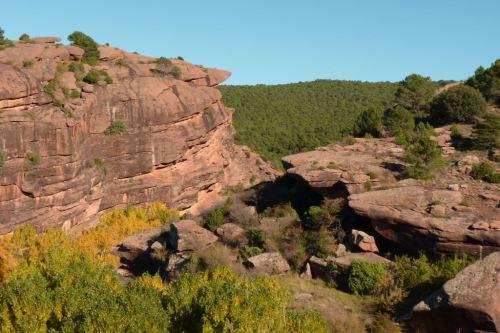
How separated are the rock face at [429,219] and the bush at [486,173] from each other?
3311 mm

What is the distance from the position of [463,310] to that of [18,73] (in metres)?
32.6

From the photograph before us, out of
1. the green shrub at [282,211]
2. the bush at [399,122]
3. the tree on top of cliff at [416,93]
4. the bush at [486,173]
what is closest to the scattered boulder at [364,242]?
the green shrub at [282,211]

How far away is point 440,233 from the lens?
22.6 meters

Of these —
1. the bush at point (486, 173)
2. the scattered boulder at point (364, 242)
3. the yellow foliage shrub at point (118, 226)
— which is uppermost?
the bush at point (486, 173)

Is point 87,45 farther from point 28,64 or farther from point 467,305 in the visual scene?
point 467,305

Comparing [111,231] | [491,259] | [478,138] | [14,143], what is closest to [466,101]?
[478,138]

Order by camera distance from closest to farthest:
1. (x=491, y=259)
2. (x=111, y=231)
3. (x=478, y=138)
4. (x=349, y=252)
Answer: (x=491, y=259) < (x=349, y=252) < (x=478, y=138) < (x=111, y=231)

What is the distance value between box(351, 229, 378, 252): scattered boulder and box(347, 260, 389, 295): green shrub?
2.42 meters

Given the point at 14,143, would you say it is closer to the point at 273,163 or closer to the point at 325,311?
the point at 325,311

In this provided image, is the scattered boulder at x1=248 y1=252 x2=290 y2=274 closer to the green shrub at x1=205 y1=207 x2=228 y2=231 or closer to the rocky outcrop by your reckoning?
the rocky outcrop

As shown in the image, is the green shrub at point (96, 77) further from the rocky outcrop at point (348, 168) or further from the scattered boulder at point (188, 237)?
the rocky outcrop at point (348, 168)

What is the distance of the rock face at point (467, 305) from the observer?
1587 centimetres

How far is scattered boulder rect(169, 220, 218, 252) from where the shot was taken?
28822mm

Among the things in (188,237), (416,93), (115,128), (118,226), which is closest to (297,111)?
(416,93)
